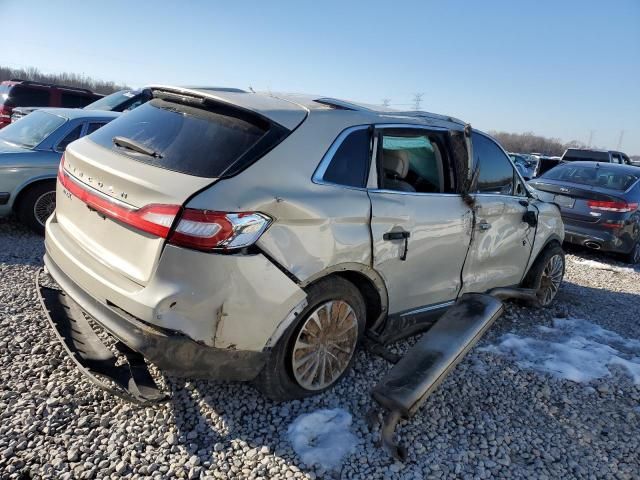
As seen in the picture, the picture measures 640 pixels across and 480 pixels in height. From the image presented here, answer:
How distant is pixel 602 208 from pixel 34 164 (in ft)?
26.7

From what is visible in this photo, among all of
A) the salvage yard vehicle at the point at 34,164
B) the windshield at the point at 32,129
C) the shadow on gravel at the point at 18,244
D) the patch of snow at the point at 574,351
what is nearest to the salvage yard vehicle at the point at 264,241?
the patch of snow at the point at 574,351

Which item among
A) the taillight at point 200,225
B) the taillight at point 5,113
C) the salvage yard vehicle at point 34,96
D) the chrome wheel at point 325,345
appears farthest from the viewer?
the salvage yard vehicle at point 34,96

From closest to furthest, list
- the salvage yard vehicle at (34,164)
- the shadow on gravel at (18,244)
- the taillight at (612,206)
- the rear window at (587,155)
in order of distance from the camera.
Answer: the shadow on gravel at (18,244)
the salvage yard vehicle at (34,164)
the taillight at (612,206)
the rear window at (587,155)

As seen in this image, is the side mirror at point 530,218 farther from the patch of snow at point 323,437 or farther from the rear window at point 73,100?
the rear window at point 73,100

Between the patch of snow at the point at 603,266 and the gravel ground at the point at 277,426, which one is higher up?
the gravel ground at the point at 277,426

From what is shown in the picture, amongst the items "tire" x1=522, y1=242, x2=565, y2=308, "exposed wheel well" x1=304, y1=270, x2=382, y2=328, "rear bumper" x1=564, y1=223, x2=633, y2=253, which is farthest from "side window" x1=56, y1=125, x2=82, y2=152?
"rear bumper" x1=564, y1=223, x2=633, y2=253

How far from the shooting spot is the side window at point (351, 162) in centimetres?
293

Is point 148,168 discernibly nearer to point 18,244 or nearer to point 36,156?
point 18,244

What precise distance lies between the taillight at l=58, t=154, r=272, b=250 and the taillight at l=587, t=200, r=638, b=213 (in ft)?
23.1

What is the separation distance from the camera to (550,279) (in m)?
5.32

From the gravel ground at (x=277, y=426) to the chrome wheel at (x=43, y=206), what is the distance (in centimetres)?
254

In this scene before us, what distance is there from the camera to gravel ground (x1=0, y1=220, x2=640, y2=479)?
2488 mm

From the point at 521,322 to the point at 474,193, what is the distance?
1.75 metres

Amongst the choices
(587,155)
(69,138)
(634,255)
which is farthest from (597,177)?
(587,155)
